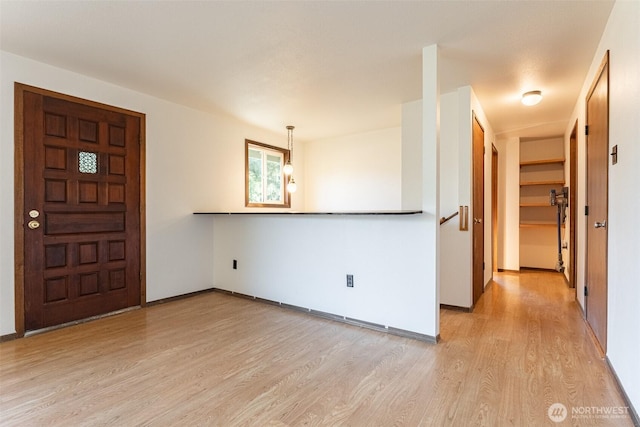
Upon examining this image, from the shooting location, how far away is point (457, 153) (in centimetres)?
344

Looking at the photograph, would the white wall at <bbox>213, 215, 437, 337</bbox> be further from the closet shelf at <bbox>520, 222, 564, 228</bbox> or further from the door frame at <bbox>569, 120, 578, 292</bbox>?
the closet shelf at <bbox>520, 222, 564, 228</bbox>

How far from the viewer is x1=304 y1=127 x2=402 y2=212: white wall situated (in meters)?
5.06

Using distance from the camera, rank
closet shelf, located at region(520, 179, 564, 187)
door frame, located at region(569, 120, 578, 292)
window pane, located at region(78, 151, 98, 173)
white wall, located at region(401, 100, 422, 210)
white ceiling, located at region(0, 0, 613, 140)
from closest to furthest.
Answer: white ceiling, located at region(0, 0, 613, 140), window pane, located at region(78, 151, 98, 173), white wall, located at region(401, 100, 422, 210), door frame, located at region(569, 120, 578, 292), closet shelf, located at region(520, 179, 564, 187)

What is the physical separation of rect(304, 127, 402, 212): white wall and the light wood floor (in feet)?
7.97

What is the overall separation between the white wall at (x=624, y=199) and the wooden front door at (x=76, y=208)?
4002mm

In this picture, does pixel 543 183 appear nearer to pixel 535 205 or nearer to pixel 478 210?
pixel 535 205

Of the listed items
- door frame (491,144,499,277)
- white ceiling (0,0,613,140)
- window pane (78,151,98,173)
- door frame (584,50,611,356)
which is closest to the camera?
white ceiling (0,0,613,140)

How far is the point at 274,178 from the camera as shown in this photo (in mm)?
5535

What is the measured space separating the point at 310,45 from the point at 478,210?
2.68 m

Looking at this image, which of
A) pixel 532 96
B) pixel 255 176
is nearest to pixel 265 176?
pixel 255 176

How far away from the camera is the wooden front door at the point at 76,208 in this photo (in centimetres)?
276

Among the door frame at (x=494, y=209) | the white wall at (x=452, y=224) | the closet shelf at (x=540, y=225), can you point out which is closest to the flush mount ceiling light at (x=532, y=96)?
the white wall at (x=452, y=224)

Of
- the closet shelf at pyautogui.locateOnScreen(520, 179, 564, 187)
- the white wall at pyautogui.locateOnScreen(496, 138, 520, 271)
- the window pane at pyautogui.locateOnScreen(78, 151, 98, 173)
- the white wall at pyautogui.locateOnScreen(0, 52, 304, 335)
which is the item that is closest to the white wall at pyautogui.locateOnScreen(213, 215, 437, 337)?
the white wall at pyautogui.locateOnScreen(0, 52, 304, 335)

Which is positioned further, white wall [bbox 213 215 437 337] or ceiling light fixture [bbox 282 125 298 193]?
ceiling light fixture [bbox 282 125 298 193]
